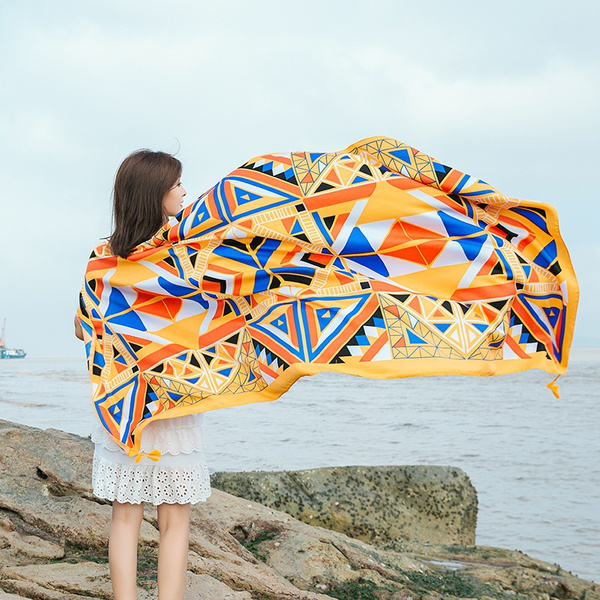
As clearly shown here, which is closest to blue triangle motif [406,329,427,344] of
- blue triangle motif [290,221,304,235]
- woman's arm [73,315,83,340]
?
blue triangle motif [290,221,304,235]

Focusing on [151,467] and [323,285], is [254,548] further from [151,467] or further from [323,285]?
[323,285]

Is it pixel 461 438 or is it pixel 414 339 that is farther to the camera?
pixel 461 438

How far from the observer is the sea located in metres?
6.91

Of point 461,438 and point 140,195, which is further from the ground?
point 140,195

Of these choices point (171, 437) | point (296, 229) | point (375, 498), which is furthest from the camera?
point (375, 498)

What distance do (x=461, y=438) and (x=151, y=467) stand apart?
9.93 m

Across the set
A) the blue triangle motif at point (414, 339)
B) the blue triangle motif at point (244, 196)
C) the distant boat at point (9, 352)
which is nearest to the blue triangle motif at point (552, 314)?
the blue triangle motif at point (414, 339)

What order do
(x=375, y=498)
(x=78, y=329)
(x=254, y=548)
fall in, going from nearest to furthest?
(x=78, y=329)
(x=254, y=548)
(x=375, y=498)

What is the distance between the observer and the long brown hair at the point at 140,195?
8.28 ft

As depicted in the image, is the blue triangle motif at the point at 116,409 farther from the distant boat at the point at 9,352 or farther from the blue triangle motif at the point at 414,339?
the distant boat at the point at 9,352

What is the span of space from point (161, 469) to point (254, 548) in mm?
1342

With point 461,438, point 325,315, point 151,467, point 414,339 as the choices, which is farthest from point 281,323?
point 461,438

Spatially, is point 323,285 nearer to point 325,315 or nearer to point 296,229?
point 325,315

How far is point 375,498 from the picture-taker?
518 centimetres
